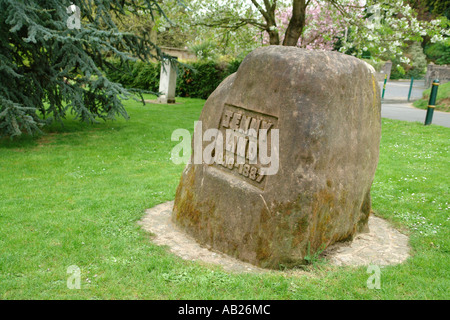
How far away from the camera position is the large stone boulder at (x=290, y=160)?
156 inches

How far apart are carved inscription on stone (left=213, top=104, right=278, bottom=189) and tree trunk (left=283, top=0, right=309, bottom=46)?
8.84 metres

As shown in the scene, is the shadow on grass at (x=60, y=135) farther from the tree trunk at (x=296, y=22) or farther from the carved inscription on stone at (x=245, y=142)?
the tree trunk at (x=296, y=22)

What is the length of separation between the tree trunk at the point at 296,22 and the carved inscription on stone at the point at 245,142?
8840 millimetres

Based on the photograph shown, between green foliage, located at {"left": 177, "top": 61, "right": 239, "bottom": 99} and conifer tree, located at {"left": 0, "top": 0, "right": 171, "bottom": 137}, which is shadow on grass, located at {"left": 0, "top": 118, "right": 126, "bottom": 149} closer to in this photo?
conifer tree, located at {"left": 0, "top": 0, "right": 171, "bottom": 137}

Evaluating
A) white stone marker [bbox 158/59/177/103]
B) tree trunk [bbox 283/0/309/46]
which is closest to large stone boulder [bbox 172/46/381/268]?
tree trunk [bbox 283/0/309/46]

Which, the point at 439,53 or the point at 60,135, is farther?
the point at 439,53

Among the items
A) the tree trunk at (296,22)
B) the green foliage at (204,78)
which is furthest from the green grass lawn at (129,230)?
the green foliage at (204,78)

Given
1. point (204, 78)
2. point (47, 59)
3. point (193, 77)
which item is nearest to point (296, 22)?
point (47, 59)

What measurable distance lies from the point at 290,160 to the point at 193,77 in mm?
17005

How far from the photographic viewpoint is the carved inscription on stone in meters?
4.13

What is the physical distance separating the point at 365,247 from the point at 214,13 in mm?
10721

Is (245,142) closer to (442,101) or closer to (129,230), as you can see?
(129,230)

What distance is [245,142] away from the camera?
4352 millimetres
